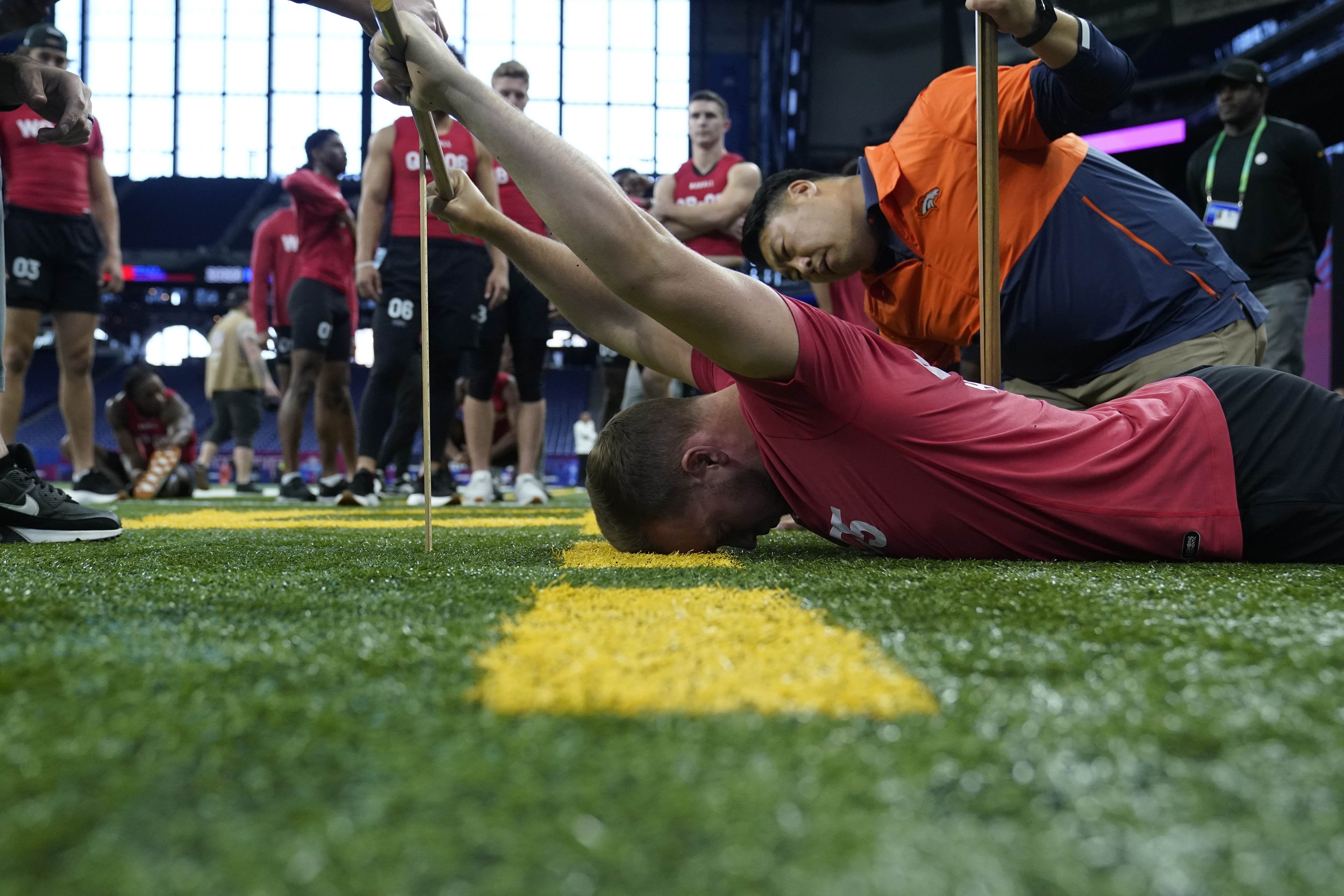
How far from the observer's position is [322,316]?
14.6 ft

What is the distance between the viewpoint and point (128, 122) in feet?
67.4

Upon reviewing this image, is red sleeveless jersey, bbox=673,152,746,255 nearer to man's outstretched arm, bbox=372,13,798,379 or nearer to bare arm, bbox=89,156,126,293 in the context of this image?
bare arm, bbox=89,156,126,293

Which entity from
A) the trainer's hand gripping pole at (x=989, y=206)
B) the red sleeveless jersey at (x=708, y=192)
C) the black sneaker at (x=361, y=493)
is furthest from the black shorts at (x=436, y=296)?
the trainer's hand gripping pole at (x=989, y=206)

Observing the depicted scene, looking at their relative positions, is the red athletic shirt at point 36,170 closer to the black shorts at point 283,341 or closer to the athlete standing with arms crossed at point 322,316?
the athlete standing with arms crossed at point 322,316

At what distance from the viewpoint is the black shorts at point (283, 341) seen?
19.7ft

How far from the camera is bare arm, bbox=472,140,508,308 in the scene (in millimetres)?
3828

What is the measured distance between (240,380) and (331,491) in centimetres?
331

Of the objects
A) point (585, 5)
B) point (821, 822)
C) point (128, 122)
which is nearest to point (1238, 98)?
point (821, 822)

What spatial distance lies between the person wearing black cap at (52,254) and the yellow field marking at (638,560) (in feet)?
9.92

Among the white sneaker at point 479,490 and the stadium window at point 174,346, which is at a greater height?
the stadium window at point 174,346

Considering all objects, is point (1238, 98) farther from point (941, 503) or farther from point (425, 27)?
point (425, 27)

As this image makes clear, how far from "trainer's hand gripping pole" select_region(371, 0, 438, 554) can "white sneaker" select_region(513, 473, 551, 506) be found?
7.49ft

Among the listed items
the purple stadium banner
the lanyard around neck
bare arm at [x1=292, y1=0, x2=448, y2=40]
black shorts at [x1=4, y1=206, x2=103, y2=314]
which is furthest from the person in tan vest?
the purple stadium banner

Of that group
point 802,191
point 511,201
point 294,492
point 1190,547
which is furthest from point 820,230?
point 294,492
